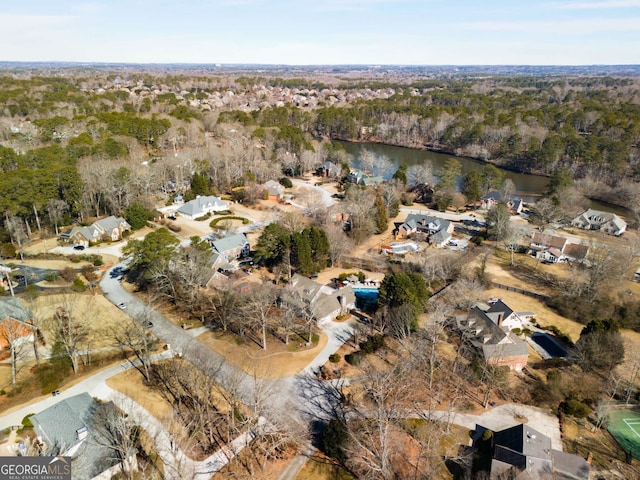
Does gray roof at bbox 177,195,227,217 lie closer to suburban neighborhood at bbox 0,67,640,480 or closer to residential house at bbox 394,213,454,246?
suburban neighborhood at bbox 0,67,640,480

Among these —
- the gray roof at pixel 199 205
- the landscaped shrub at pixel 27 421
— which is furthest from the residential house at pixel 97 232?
the landscaped shrub at pixel 27 421

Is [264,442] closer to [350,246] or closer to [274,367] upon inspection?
[274,367]

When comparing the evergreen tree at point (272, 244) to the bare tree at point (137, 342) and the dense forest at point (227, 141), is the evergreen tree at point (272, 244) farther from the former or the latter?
the dense forest at point (227, 141)

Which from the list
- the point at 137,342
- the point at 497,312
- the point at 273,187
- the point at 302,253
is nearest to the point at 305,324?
the point at 302,253

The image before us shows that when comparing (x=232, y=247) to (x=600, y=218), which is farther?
(x=600, y=218)

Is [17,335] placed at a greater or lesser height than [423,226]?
greater

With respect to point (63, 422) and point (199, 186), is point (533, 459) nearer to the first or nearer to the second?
point (63, 422)

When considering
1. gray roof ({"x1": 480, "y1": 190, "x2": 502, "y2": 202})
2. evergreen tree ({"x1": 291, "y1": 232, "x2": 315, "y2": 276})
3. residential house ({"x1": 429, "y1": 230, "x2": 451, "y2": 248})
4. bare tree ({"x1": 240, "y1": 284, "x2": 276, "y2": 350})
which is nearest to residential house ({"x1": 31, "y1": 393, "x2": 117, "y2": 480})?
bare tree ({"x1": 240, "y1": 284, "x2": 276, "y2": 350})
